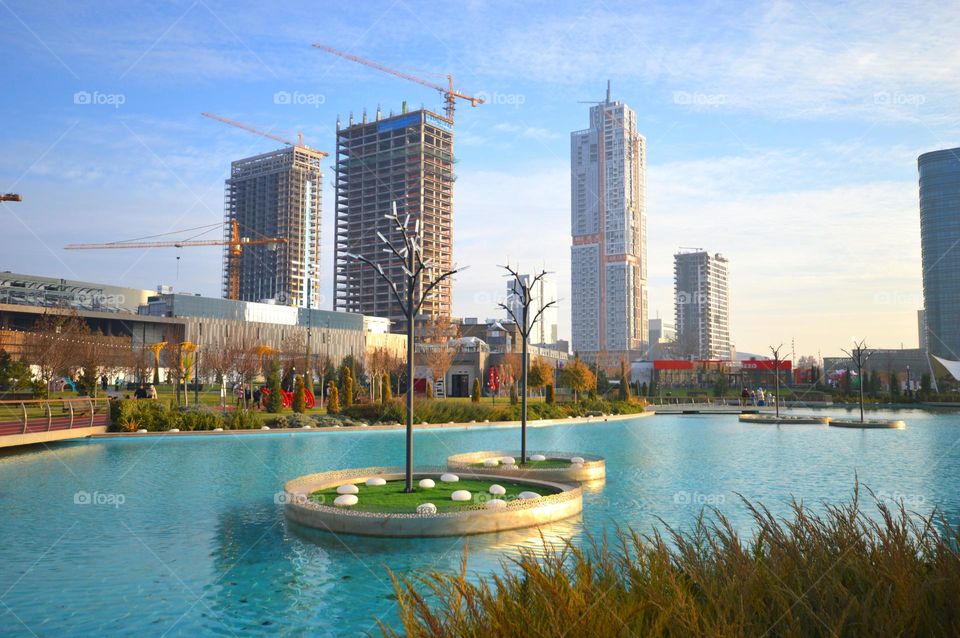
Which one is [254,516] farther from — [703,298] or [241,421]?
[703,298]

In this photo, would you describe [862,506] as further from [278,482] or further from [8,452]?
[8,452]

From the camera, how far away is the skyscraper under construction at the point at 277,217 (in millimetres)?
176750

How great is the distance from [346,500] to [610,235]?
153391 mm

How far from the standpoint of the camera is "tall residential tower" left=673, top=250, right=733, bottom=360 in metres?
182

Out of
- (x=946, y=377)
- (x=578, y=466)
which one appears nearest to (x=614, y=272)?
(x=946, y=377)

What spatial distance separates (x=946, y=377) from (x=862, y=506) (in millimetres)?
69170

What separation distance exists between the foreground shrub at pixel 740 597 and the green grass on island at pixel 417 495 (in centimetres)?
663

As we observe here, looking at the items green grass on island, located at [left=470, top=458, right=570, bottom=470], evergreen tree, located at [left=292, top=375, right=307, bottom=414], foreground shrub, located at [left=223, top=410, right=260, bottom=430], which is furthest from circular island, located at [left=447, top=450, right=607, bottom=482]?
evergreen tree, located at [left=292, top=375, right=307, bottom=414]

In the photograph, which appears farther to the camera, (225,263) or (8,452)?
(225,263)

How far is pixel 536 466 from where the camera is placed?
1681 centimetres

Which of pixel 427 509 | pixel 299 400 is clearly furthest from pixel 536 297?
pixel 299 400

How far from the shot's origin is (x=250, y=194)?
Answer: 182 metres

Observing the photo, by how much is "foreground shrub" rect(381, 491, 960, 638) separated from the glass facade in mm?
122821

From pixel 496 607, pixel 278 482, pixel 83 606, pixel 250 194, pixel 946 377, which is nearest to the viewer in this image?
pixel 496 607
